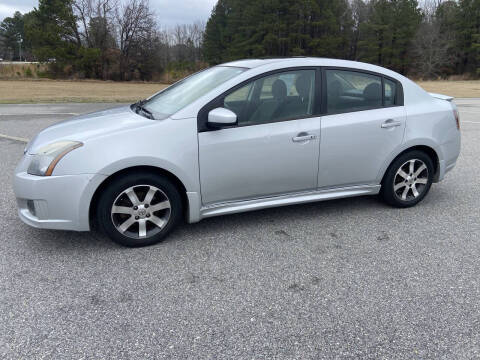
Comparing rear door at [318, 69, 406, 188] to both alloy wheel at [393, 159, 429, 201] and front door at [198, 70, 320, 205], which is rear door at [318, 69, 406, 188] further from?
alloy wheel at [393, 159, 429, 201]

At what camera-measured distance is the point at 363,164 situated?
14.2 ft

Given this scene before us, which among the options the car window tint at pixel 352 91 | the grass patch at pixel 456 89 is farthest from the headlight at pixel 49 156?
the grass patch at pixel 456 89

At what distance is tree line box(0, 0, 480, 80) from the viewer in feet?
148

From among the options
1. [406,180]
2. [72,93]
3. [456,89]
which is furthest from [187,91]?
[456,89]

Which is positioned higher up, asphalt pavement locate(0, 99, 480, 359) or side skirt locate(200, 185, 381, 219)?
side skirt locate(200, 185, 381, 219)

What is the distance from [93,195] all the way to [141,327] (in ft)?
4.40

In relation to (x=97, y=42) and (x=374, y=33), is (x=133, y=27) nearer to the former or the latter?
(x=97, y=42)

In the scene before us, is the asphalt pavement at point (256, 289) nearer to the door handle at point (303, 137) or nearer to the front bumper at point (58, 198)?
the front bumper at point (58, 198)

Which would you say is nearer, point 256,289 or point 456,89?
point 256,289

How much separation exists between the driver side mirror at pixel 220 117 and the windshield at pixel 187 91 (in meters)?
0.33

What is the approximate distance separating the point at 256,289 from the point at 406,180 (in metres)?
2.49

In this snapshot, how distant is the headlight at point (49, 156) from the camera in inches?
132

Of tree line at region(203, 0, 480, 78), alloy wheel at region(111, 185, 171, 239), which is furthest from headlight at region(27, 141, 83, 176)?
tree line at region(203, 0, 480, 78)

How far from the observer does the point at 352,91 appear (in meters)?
4.30
